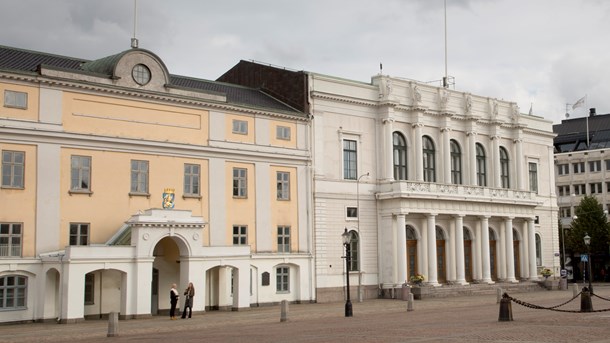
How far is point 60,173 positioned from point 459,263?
31.9m

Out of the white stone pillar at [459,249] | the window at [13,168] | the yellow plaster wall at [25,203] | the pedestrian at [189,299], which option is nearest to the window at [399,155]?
the white stone pillar at [459,249]

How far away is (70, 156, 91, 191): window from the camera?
43.2 m

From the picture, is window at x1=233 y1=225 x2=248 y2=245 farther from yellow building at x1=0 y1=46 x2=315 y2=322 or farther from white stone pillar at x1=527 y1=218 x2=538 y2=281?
white stone pillar at x1=527 y1=218 x2=538 y2=281

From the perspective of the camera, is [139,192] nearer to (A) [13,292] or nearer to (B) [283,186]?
(A) [13,292]

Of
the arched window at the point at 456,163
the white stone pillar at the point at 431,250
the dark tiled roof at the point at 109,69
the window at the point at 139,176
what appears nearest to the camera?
the dark tiled roof at the point at 109,69

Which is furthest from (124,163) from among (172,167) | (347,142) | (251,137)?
(347,142)

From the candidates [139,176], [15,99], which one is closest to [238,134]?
[139,176]

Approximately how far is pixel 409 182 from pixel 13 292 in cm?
2867

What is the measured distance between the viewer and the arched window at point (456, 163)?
217ft

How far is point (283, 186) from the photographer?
53719mm

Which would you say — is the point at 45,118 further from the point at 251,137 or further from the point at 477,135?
the point at 477,135

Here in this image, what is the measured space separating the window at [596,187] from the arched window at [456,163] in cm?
3938

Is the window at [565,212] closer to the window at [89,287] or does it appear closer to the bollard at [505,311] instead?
the bollard at [505,311]

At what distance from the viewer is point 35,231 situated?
4128 cm
